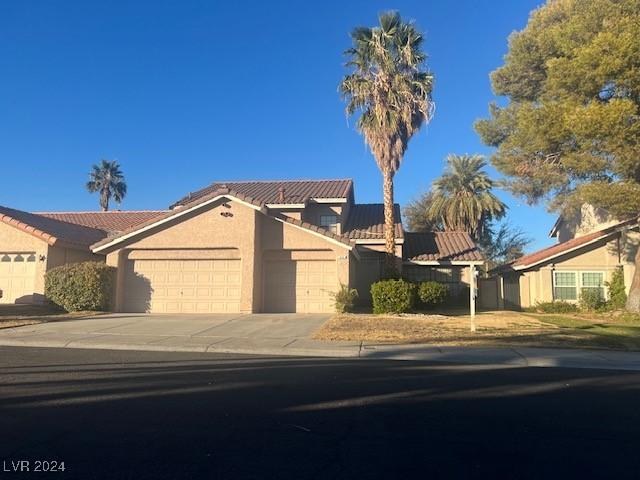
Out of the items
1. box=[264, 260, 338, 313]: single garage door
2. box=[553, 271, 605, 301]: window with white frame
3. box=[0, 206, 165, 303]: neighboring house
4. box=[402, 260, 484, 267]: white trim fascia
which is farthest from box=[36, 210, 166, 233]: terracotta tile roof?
box=[553, 271, 605, 301]: window with white frame

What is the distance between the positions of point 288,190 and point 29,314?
14.6 metres

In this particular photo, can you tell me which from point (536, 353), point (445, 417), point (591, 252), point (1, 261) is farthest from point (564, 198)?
point (1, 261)

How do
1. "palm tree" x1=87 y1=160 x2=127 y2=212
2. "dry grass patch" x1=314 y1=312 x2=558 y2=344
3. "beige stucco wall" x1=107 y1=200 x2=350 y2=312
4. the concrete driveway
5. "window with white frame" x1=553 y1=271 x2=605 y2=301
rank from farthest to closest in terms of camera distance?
"palm tree" x1=87 y1=160 x2=127 y2=212 → "window with white frame" x1=553 y1=271 x2=605 y2=301 → "beige stucco wall" x1=107 y1=200 x2=350 y2=312 → "dry grass patch" x1=314 y1=312 x2=558 y2=344 → the concrete driveway

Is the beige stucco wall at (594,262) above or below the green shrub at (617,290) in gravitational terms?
above

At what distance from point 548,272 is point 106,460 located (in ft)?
87.1

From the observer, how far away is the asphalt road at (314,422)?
4508 mm

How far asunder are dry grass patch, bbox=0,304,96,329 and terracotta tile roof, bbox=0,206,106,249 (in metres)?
2.87

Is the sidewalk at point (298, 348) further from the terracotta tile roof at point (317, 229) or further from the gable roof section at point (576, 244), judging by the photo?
the gable roof section at point (576, 244)

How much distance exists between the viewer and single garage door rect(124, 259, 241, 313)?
68.2 feet

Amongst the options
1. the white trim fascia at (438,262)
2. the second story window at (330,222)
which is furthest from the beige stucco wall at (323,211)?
the white trim fascia at (438,262)

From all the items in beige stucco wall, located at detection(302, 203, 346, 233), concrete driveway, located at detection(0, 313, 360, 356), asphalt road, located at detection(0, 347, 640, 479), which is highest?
beige stucco wall, located at detection(302, 203, 346, 233)

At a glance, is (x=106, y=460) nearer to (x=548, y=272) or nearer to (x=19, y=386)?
(x=19, y=386)

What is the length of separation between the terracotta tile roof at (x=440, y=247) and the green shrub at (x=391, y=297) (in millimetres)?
5852

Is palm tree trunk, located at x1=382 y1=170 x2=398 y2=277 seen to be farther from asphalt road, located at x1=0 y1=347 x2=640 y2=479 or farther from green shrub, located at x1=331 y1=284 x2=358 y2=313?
asphalt road, located at x1=0 y1=347 x2=640 y2=479
